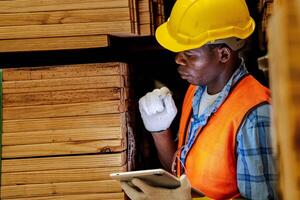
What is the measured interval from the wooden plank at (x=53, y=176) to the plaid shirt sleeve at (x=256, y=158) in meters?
0.73

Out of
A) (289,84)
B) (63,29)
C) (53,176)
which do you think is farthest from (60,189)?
(289,84)

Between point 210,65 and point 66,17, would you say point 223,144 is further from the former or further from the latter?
point 66,17

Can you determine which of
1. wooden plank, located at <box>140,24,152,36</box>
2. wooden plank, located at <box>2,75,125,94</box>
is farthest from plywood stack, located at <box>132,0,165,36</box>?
wooden plank, located at <box>2,75,125,94</box>

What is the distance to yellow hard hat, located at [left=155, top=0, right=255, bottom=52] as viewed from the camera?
2.37m

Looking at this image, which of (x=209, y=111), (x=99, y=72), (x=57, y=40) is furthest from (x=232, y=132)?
(x=57, y=40)

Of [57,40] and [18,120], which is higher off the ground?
[57,40]

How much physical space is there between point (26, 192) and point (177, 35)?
123 centimetres

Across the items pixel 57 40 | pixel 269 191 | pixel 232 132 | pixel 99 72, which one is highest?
pixel 57 40

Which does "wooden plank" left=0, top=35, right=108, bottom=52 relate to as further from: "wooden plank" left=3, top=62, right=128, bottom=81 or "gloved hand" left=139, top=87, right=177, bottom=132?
"gloved hand" left=139, top=87, right=177, bottom=132

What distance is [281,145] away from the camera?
0.42m

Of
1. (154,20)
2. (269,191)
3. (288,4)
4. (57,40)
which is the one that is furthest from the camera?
(154,20)

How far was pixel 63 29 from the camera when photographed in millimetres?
2412

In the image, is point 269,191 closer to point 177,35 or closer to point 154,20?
point 177,35

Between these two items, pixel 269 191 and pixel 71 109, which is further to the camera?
pixel 71 109
